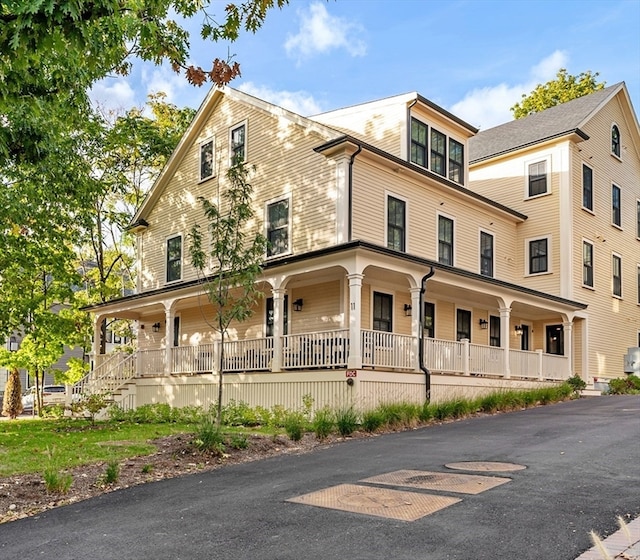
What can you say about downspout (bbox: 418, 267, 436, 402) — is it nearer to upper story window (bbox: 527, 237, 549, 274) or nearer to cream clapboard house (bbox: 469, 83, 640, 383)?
cream clapboard house (bbox: 469, 83, 640, 383)

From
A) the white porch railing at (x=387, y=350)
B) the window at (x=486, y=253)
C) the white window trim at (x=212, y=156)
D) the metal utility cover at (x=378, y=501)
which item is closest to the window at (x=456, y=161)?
the window at (x=486, y=253)

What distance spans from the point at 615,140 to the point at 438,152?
10540mm

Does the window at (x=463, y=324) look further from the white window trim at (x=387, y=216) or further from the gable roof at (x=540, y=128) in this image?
the gable roof at (x=540, y=128)

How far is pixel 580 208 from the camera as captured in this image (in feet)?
77.3

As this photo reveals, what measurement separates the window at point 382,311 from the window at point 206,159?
26.0 feet

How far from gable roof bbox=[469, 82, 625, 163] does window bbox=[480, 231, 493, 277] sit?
4140 mm

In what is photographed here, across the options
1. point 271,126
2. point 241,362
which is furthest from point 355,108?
point 241,362

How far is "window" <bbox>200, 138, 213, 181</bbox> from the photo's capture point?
22.6 metres

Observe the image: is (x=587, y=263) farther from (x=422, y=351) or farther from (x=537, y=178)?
(x=422, y=351)

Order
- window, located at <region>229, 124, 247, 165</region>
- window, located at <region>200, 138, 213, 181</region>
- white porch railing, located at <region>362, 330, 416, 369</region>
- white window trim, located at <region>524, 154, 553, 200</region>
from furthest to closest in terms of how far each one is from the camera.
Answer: white window trim, located at <region>524, 154, 553, 200</region> → window, located at <region>200, 138, 213, 181</region> → window, located at <region>229, 124, 247, 165</region> → white porch railing, located at <region>362, 330, 416, 369</region>

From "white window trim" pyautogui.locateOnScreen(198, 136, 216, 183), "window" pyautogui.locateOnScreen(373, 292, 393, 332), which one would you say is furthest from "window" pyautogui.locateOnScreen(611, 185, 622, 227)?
"white window trim" pyautogui.locateOnScreen(198, 136, 216, 183)

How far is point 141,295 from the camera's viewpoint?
69.9ft

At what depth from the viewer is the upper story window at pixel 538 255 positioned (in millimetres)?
23438

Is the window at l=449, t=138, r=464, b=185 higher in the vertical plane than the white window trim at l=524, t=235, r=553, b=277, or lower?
higher
